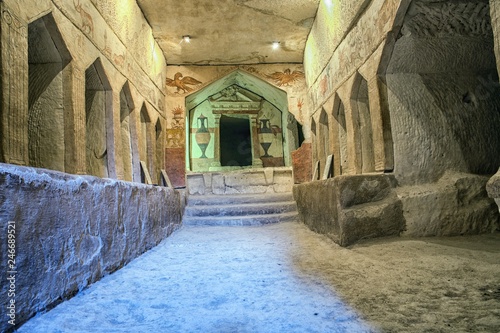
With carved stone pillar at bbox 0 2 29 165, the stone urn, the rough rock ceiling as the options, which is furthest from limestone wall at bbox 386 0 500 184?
the stone urn

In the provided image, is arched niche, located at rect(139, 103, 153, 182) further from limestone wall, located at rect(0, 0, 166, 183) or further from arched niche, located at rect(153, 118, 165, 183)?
arched niche, located at rect(153, 118, 165, 183)

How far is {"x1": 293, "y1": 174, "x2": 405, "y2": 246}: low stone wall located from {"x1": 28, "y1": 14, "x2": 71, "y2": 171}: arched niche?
340cm

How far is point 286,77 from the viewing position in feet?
30.3

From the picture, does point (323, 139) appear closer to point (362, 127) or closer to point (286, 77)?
point (362, 127)

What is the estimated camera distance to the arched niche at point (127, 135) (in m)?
6.29

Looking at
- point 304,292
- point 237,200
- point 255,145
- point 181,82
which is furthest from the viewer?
point 255,145

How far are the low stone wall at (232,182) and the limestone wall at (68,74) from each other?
54.6 inches

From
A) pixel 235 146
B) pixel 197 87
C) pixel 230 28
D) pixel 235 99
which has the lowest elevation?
pixel 235 146

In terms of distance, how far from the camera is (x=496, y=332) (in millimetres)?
1180

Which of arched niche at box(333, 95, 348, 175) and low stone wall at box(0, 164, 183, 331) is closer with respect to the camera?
low stone wall at box(0, 164, 183, 331)

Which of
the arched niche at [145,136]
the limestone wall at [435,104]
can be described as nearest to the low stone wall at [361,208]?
the limestone wall at [435,104]

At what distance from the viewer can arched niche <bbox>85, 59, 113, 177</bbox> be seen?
5.37 m

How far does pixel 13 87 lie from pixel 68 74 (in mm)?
1236

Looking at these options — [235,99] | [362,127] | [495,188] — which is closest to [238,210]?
[362,127]
